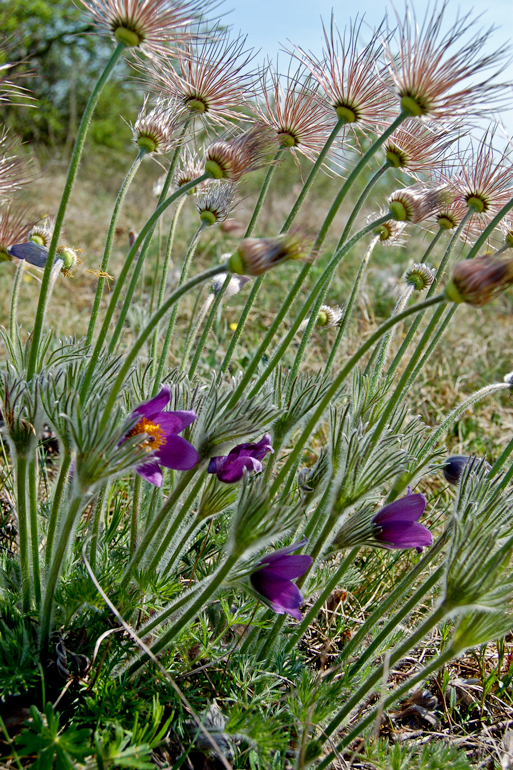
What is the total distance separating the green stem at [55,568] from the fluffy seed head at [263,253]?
51cm

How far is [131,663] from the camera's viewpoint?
1.23 m

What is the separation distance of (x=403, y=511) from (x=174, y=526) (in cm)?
51

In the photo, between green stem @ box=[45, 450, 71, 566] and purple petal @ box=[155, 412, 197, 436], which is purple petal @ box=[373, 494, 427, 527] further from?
green stem @ box=[45, 450, 71, 566]

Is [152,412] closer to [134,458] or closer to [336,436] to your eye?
[134,458]

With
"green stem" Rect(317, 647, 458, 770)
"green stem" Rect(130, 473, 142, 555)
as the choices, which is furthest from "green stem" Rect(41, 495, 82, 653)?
"green stem" Rect(317, 647, 458, 770)

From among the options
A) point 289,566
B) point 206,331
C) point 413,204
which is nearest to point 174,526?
point 289,566

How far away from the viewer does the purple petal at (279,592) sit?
1.15 meters

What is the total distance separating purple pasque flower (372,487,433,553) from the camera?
4.18 ft

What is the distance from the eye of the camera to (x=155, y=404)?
117cm

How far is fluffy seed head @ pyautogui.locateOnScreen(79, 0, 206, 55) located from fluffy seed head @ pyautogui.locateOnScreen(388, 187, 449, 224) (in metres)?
0.61

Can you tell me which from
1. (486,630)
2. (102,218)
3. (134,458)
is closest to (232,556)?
(134,458)

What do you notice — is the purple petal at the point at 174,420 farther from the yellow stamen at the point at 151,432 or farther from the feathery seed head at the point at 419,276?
the feathery seed head at the point at 419,276

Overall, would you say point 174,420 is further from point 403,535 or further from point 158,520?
point 403,535

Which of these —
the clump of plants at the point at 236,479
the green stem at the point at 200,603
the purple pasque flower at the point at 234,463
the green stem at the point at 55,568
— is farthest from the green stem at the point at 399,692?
the green stem at the point at 55,568
